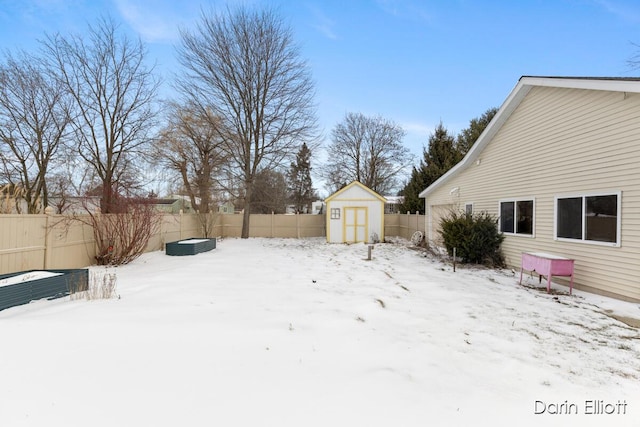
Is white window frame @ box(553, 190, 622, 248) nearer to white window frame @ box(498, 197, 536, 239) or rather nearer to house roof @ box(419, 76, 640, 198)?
white window frame @ box(498, 197, 536, 239)

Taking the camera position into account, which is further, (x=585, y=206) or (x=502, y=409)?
(x=585, y=206)

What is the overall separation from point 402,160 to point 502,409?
32515 millimetres

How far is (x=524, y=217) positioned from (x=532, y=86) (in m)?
3.57

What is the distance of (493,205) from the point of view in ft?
34.0

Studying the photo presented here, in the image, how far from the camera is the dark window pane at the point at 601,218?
6.08 metres

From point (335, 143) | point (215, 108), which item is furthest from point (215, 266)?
point (335, 143)

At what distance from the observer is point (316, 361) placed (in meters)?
3.21

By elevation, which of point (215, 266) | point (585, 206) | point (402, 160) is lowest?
point (215, 266)

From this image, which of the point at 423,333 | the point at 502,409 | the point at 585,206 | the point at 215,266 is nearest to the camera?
the point at 502,409

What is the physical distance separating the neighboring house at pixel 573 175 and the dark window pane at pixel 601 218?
19 millimetres

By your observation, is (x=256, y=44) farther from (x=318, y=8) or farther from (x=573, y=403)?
(x=573, y=403)

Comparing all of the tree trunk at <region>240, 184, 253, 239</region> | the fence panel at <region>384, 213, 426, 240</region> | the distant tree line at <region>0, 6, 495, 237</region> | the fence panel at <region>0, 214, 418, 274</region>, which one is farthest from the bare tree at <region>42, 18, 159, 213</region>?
the fence panel at <region>384, 213, 426, 240</region>

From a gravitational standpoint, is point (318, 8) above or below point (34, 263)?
above

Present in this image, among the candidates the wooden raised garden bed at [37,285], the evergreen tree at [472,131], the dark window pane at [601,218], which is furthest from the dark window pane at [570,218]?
the evergreen tree at [472,131]
